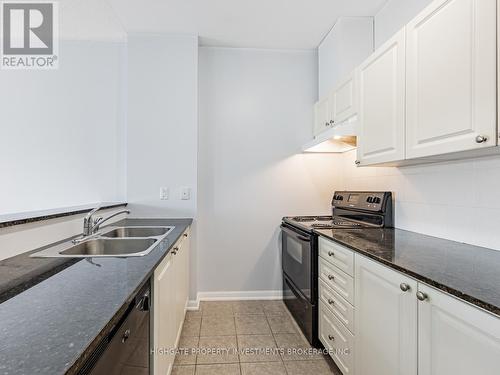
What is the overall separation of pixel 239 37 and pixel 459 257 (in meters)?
2.49

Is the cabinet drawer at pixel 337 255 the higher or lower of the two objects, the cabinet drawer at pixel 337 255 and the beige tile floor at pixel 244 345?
the higher

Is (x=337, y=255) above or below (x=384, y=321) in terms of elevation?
above

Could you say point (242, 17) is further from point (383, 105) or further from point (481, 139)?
point (481, 139)

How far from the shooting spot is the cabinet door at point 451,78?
1017mm

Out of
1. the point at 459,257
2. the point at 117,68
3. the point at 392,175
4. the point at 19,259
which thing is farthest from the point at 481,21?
the point at 117,68

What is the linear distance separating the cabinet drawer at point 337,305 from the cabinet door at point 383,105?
2.80 ft

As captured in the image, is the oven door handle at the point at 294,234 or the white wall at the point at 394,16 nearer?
the white wall at the point at 394,16

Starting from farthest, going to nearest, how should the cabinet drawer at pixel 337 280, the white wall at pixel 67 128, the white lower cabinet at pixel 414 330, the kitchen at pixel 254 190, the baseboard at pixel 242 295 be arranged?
the baseboard at pixel 242 295
the white wall at pixel 67 128
the cabinet drawer at pixel 337 280
the kitchen at pixel 254 190
the white lower cabinet at pixel 414 330

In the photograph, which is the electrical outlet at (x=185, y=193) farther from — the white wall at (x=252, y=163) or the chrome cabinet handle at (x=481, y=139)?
the chrome cabinet handle at (x=481, y=139)

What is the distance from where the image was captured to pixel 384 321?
3.92ft

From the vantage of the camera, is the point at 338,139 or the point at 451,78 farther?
the point at 338,139

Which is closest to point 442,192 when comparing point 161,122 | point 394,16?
point 394,16


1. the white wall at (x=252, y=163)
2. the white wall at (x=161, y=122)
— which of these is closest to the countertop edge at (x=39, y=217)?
the white wall at (x=161, y=122)

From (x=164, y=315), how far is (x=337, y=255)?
1003mm
